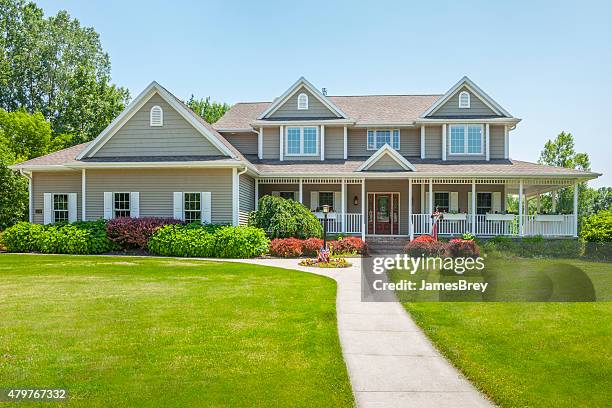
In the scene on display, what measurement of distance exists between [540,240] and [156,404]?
809 inches

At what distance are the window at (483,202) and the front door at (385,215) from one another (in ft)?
12.9

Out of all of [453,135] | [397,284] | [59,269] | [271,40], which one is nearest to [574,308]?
[397,284]

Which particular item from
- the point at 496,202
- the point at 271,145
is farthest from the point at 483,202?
the point at 271,145

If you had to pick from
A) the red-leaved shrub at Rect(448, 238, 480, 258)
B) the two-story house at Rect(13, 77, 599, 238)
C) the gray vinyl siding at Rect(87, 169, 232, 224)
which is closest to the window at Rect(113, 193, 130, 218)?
the two-story house at Rect(13, 77, 599, 238)

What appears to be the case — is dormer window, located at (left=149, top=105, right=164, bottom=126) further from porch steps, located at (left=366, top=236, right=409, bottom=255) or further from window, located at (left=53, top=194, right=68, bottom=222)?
Answer: porch steps, located at (left=366, top=236, right=409, bottom=255)

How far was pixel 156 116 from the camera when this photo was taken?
22.2m

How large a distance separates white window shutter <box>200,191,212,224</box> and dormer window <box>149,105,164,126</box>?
3.65 m

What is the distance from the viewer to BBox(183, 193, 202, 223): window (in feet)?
71.8

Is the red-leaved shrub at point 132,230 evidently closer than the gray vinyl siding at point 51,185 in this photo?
Yes

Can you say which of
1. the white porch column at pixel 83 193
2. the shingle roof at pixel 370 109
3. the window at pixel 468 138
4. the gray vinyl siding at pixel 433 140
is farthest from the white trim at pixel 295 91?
the white porch column at pixel 83 193

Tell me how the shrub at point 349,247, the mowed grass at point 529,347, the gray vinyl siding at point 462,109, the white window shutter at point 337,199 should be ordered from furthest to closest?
the white window shutter at point 337,199, the gray vinyl siding at point 462,109, the shrub at point 349,247, the mowed grass at point 529,347

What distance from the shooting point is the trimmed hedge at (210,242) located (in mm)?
19500

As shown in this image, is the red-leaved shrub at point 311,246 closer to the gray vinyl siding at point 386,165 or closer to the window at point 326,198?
the gray vinyl siding at point 386,165

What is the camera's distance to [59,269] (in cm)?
1480
